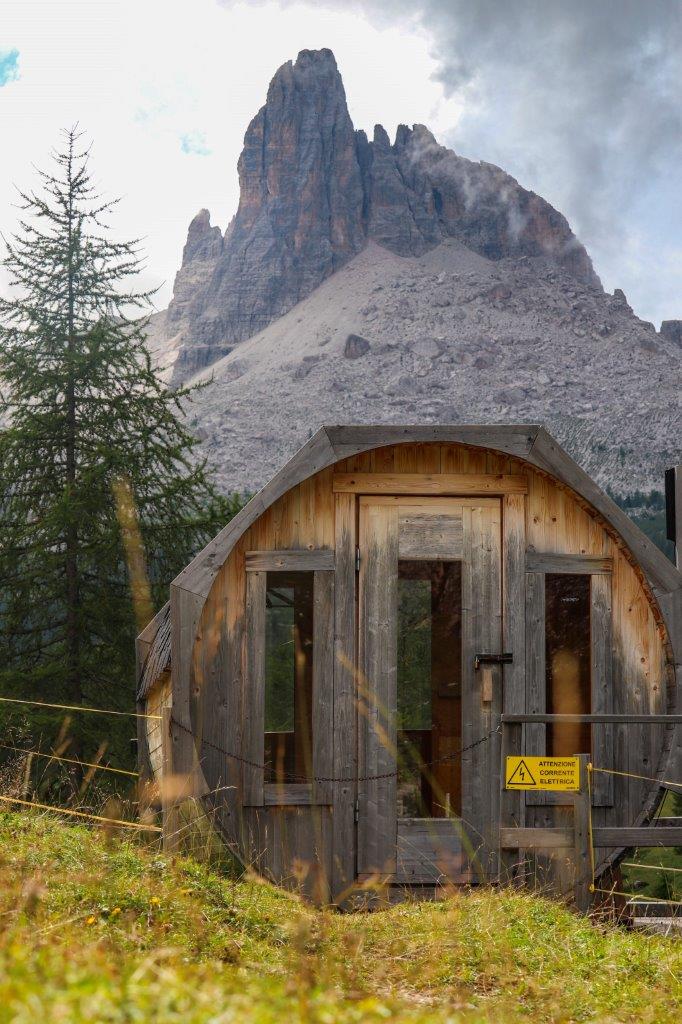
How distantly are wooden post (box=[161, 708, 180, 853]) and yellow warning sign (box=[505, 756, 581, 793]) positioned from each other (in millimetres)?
2084

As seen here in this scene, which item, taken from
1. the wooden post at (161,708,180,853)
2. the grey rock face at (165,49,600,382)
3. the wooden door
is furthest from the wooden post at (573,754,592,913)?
the grey rock face at (165,49,600,382)

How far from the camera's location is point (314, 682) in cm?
764

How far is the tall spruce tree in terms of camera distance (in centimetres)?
1620

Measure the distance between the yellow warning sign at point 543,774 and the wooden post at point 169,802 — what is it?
6.84 ft

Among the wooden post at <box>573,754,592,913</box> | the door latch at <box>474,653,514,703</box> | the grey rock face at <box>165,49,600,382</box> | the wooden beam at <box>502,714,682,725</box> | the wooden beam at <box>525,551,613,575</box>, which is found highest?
the grey rock face at <box>165,49,600,382</box>

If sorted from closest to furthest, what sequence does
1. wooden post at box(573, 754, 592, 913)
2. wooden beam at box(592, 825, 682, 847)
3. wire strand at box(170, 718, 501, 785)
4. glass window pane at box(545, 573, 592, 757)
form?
wooden post at box(573, 754, 592, 913)
wooden beam at box(592, 825, 682, 847)
wire strand at box(170, 718, 501, 785)
glass window pane at box(545, 573, 592, 757)

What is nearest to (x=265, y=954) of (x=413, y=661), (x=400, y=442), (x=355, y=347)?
(x=400, y=442)

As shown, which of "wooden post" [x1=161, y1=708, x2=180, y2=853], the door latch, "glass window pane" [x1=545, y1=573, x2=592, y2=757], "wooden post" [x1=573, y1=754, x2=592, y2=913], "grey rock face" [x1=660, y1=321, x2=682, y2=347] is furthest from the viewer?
"grey rock face" [x1=660, y1=321, x2=682, y2=347]

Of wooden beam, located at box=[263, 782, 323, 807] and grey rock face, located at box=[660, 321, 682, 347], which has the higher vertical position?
grey rock face, located at box=[660, 321, 682, 347]

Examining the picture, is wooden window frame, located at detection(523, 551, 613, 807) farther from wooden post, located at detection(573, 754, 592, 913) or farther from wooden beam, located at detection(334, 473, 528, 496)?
wooden post, located at detection(573, 754, 592, 913)

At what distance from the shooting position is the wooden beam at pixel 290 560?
7691 mm

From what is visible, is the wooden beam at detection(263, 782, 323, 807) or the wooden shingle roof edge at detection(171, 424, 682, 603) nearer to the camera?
the wooden shingle roof edge at detection(171, 424, 682, 603)

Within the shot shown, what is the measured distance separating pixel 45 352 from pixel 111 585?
13.3 feet

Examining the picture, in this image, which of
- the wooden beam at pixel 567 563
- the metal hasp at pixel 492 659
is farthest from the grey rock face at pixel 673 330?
the metal hasp at pixel 492 659
